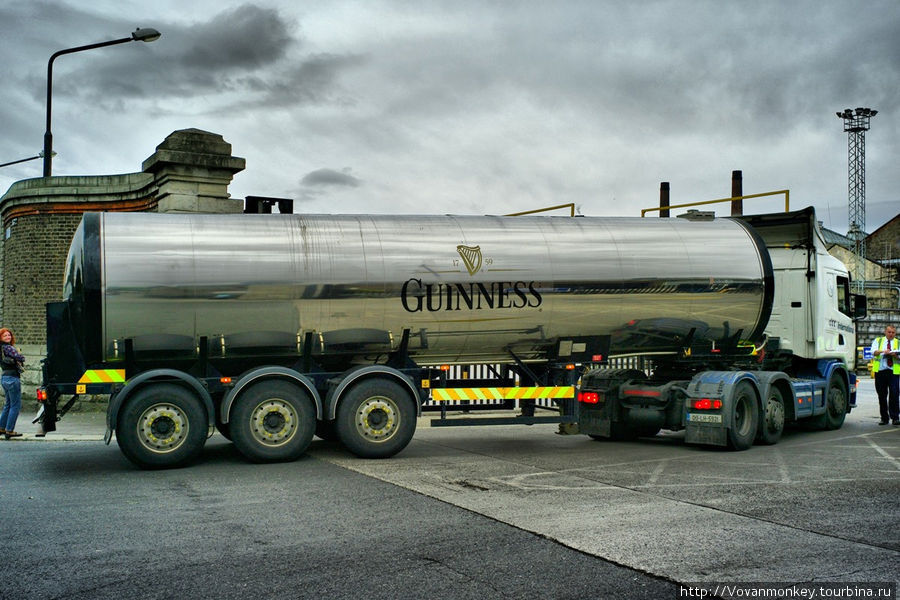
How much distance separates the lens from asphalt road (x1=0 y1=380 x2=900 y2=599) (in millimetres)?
5535

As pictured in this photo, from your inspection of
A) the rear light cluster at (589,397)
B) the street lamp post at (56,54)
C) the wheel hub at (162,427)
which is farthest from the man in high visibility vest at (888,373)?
the street lamp post at (56,54)

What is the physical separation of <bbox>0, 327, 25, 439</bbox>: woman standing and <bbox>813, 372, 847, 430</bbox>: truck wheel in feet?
42.3

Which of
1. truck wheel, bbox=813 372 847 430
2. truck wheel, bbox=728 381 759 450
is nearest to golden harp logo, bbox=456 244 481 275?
truck wheel, bbox=728 381 759 450

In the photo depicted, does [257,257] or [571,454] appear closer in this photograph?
[257,257]

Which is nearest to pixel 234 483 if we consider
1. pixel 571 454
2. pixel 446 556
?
pixel 446 556

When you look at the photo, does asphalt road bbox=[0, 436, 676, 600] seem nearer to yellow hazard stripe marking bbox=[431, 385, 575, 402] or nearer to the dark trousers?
yellow hazard stripe marking bbox=[431, 385, 575, 402]

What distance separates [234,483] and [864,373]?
1250 inches

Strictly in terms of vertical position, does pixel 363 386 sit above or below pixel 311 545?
above

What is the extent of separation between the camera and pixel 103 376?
10.4 m

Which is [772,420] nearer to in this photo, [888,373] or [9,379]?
[888,373]

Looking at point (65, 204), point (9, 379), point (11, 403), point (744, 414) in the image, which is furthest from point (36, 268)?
point (744, 414)

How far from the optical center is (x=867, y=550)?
625 cm

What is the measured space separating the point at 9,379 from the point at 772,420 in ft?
37.5

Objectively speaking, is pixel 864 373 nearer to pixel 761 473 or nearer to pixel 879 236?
pixel 761 473
